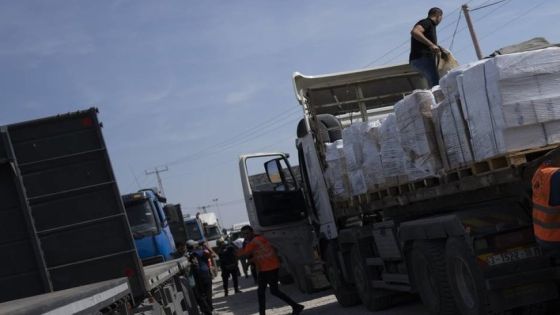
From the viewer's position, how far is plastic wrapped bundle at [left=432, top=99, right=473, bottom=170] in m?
6.67

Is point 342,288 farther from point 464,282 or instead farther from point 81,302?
point 81,302

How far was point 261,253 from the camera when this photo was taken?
12109mm

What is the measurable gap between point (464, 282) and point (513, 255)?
0.88m

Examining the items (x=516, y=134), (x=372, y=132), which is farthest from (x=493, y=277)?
(x=372, y=132)

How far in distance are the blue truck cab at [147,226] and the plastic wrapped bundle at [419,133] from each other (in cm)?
828

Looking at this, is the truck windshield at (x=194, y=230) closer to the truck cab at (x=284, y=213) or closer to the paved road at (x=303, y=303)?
the paved road at (x=303, y=303)

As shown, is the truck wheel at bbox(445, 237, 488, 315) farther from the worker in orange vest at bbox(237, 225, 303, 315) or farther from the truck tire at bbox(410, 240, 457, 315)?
the worker in orange vest at bbox(237, 225, 303, 315)

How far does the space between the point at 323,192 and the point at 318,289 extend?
342 centimetres

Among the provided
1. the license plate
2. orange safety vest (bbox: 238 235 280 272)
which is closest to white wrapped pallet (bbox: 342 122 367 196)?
orange safety vest (bbox: 238 235 280 272)

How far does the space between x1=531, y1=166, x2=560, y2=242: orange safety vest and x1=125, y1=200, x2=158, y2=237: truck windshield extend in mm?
10658

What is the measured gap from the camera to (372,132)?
29.8 ft

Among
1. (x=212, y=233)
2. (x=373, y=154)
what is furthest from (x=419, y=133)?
(x=212, y=233)

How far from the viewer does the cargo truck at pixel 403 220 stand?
6.61 metres

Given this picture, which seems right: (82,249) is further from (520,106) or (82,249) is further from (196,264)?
(196,264)
